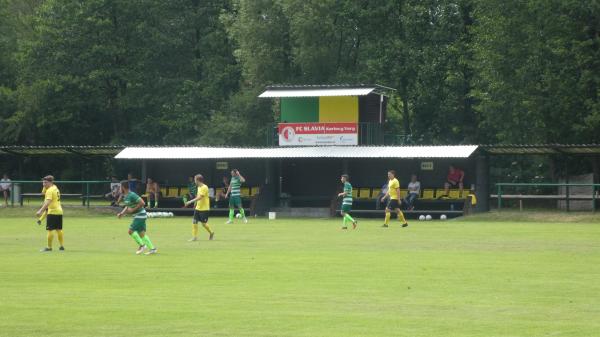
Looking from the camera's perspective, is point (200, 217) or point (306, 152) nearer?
point (200, 217)

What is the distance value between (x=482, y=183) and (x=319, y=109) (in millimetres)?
8440

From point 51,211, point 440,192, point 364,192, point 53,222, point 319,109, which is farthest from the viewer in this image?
point 319,109

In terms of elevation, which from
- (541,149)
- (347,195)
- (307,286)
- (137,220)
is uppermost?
(541,149)

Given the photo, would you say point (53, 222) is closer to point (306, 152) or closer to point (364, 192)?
point (306, 152)

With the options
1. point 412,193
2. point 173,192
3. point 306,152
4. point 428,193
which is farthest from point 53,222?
point 173,192

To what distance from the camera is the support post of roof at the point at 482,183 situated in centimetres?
4559

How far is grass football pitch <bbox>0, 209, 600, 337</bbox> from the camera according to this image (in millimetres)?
13711

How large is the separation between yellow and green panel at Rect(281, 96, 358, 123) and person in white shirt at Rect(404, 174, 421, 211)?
15.5 feet

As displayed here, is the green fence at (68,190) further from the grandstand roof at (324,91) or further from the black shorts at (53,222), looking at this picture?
the black shorts at (53,222)

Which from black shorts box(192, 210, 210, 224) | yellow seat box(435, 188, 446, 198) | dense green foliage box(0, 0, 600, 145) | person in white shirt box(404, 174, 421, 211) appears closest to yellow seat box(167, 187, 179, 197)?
person in white shirt box(404, 174, 421, 211)

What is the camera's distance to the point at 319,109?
49719mm

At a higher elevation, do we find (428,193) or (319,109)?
(319,109)

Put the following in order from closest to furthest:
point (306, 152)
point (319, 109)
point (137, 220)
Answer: point (137, 220)
point (306, 152)
point (319, 109)

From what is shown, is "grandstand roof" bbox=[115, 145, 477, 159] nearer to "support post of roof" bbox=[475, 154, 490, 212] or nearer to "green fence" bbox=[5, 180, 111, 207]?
"support post of roof" bbox=[475, 154, 490, 212]
